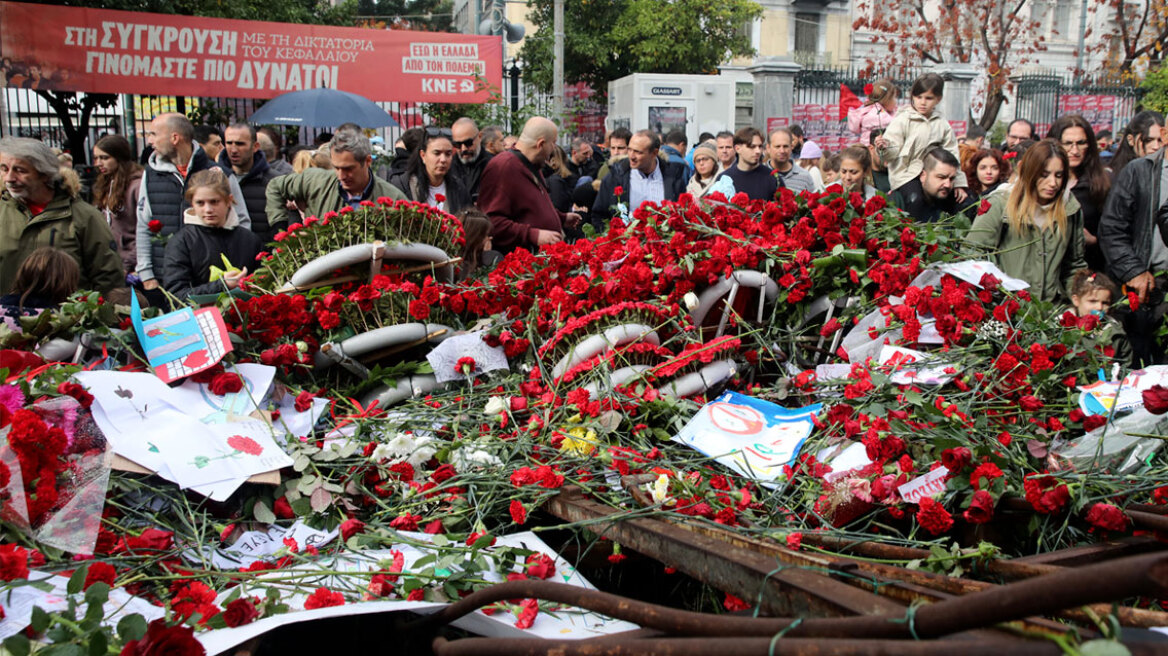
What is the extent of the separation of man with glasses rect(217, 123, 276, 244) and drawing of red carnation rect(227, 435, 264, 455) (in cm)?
355

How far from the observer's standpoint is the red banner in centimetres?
1145

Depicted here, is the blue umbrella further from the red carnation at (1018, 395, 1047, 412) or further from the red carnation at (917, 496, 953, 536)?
the red carnation at (917, 496, 953, 536)

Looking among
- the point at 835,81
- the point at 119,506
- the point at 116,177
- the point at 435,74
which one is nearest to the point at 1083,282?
the point at 119,506

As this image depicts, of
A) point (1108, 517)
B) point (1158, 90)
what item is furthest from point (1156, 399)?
point (1158, 90)

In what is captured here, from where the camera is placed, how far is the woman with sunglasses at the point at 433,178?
591 centimetres

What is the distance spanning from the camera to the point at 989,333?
10.3ft

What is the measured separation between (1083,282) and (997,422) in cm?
238

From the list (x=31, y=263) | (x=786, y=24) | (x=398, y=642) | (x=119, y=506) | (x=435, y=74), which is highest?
(x=786, y=24)

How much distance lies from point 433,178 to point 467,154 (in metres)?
0.80

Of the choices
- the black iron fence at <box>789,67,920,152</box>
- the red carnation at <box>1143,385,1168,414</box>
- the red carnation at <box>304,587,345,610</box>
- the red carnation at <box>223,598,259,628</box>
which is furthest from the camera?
the black iron fence at <box>789,67,920,152</box>

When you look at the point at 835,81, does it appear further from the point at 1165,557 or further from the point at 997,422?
the point at 1165,557

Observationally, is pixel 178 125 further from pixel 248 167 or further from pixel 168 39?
pixel 168 39

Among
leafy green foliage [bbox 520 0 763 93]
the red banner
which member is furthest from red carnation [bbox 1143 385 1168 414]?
leafy green foliage [bbox 520 0 763 93]

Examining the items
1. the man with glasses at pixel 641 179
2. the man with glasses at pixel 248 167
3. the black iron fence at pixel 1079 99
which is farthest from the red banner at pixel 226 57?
the black iron fence at pixel 1079 99
